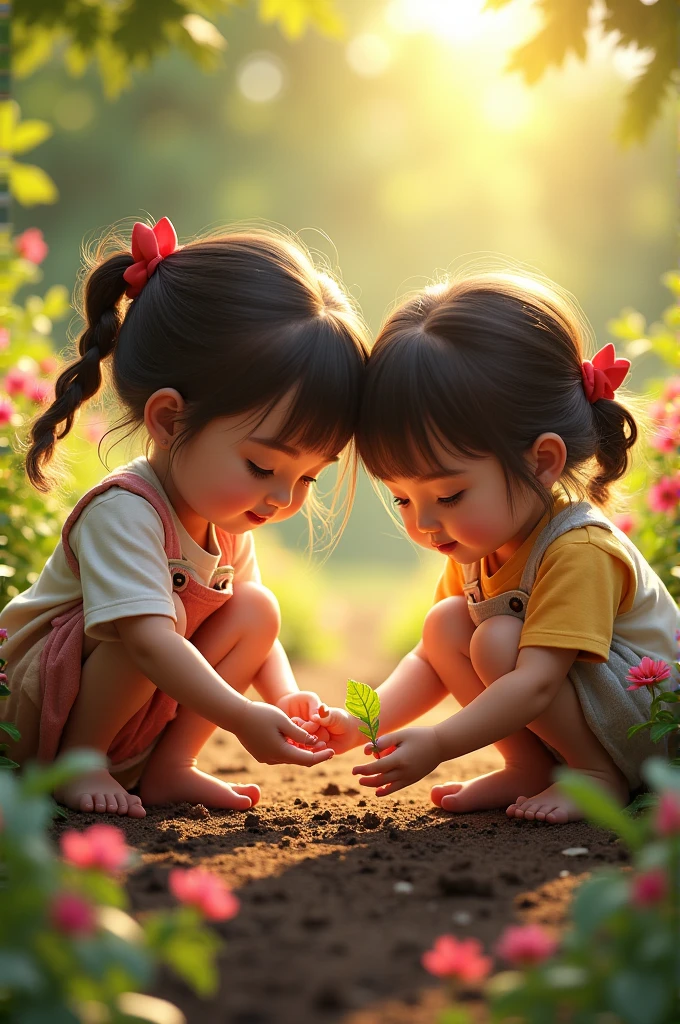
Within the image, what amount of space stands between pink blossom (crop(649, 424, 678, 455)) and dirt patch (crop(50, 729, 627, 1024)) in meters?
1.17

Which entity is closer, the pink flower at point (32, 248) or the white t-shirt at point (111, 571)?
the white t-shirt at point (111, 571)

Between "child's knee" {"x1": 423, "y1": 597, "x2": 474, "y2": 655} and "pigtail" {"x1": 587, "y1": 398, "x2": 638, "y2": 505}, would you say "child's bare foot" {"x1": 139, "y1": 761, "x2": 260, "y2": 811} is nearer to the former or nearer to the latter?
"child's knee" {"x1": 423, "y1": 597, "x2": 474, "y2": 655}

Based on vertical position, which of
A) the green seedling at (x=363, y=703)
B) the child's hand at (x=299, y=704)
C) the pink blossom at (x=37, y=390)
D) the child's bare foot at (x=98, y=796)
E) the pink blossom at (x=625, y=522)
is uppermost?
the pink blossom at (x=37, y=390)

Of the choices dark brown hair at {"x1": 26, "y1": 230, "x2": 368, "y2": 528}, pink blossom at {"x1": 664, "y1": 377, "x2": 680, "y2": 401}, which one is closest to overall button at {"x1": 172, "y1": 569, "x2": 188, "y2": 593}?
dark brown hair at {"x1": 26, "y1": 230, "x2": 368, "y2": 528}

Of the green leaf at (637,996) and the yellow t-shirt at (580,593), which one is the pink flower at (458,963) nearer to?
the green leaf at (637,996)

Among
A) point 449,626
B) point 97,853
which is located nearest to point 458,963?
point 97,853

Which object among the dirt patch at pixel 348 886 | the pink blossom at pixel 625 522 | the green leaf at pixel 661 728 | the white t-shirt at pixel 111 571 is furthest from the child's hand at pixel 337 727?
the pink blossom at pixel 625 522

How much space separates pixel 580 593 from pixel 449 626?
1.21 ft

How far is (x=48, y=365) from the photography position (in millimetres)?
3422

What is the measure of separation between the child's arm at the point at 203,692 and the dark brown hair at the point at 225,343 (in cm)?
41

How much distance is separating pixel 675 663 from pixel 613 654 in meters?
0.13

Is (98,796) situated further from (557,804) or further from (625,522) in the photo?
(625,522)

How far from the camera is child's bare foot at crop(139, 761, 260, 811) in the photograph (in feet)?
7.33

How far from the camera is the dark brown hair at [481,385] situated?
2066 mm
